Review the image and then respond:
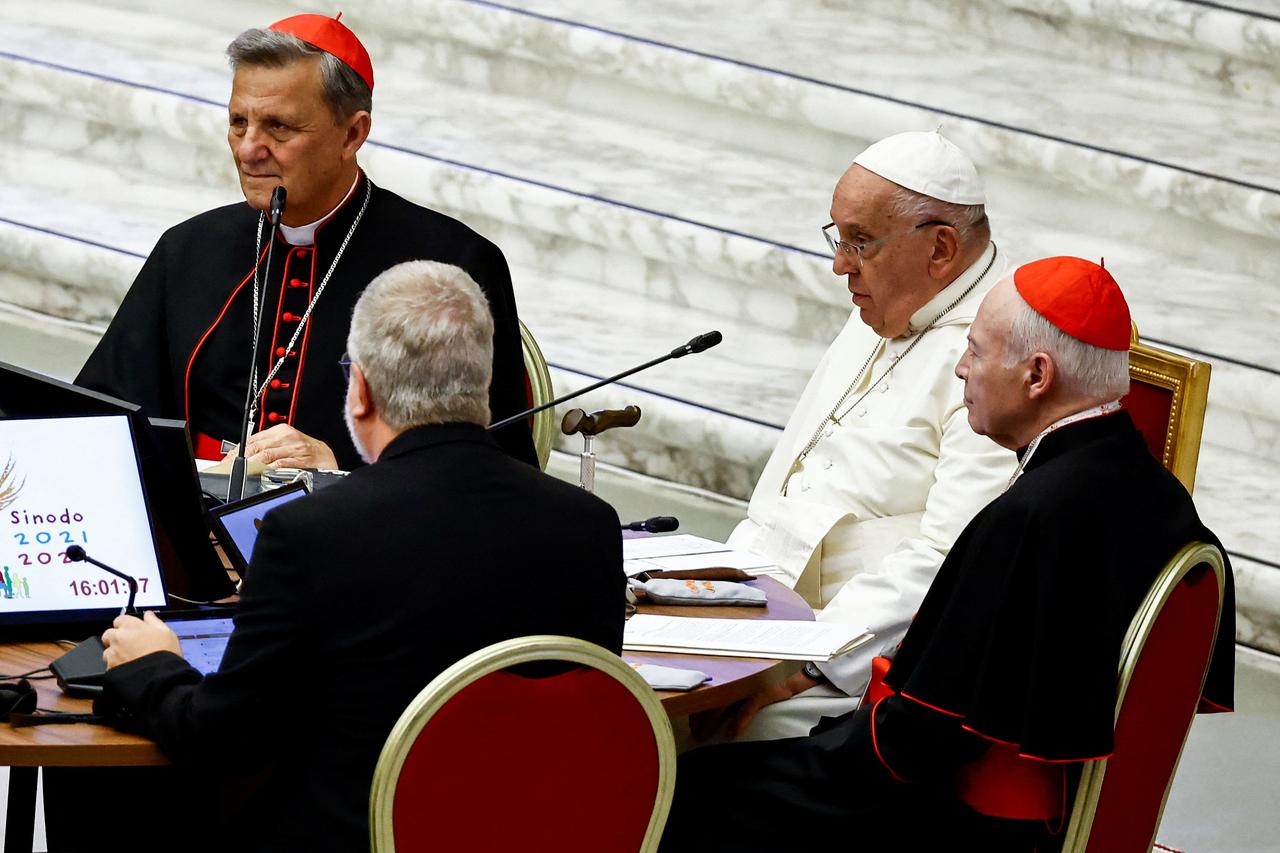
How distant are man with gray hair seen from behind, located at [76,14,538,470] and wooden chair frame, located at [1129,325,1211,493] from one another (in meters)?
1.20

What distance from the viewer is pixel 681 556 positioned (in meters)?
3.14

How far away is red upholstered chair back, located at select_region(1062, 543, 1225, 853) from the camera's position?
2.44 m

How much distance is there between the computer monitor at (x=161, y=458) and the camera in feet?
7.95

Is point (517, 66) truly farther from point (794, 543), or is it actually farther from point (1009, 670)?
point (1009, 670)

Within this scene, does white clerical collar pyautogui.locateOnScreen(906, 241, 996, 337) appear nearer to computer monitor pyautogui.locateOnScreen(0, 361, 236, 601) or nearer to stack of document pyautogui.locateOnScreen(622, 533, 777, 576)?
stack of document pyautogui.locateOnScreen(622, 533, 777, 576)

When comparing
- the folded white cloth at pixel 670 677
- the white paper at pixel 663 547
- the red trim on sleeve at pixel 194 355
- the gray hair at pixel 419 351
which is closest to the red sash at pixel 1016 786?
the folded white cloth at pixel 670 677

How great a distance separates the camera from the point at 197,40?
21.9ft

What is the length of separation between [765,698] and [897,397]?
75cm

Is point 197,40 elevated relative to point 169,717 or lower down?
elevated

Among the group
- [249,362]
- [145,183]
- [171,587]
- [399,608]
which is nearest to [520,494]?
[399,608]

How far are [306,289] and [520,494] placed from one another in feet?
5.33

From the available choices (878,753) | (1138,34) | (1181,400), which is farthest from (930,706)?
(1138,34)

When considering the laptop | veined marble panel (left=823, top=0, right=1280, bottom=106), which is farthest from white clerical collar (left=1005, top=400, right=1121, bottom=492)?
veined marble panel (left=823, top=0, right=1280, bottom=106)

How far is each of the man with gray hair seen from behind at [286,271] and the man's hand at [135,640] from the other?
124cm
